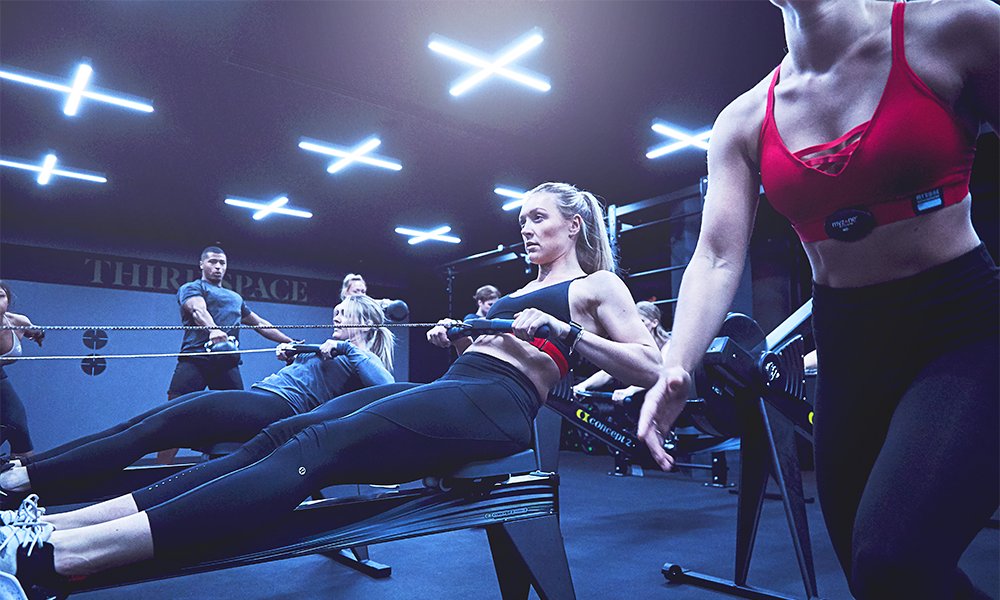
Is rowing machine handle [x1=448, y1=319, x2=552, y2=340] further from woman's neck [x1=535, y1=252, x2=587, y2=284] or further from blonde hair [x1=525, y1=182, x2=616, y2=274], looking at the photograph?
blonde hair [x1=525, y1=182, x2=616, y2=274]

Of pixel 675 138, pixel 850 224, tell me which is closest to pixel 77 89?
pixel 675 138

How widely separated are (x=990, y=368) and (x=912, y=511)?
23 centimetres

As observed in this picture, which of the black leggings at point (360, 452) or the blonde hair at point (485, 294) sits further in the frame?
the blonde hair at point (485, 294)

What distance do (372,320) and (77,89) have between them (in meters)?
3.63

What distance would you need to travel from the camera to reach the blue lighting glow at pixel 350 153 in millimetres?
5992

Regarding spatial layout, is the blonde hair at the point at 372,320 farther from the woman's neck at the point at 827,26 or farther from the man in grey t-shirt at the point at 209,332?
the woman's neck at the point at 827,26

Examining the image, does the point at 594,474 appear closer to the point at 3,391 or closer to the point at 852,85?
the point at 3,391

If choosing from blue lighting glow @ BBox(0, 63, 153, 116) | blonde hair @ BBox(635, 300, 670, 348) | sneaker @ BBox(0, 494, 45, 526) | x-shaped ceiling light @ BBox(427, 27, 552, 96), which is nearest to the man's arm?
blue lighting glow @ BBox(0, 63, 153, 116)

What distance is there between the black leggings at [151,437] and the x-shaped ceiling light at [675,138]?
447cm

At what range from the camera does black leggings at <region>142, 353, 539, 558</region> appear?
132 cm

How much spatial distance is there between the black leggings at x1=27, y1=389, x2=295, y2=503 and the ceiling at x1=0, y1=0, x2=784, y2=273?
9.06 feet

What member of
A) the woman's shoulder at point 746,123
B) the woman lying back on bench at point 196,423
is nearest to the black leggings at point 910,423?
the woman's shoulder at point 746,123

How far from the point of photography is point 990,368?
2.72ft

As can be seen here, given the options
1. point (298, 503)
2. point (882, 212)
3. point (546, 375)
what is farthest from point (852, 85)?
point (298, 503)
